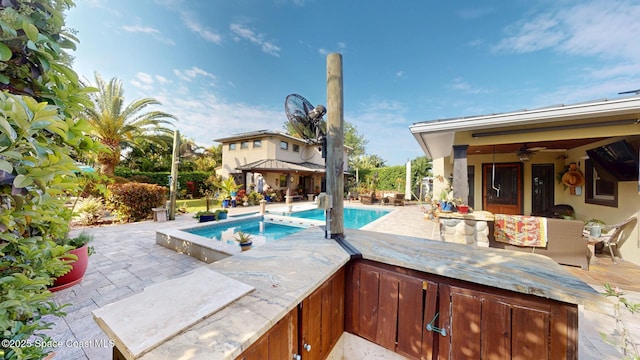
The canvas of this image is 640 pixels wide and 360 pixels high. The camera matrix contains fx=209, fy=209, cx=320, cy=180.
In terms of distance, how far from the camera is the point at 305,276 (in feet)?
5.76

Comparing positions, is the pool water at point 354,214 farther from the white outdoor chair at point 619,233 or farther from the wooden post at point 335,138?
the wooden post at point 335,138

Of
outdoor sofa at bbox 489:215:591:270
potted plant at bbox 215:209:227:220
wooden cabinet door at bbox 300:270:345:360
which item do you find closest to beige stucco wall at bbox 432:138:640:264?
outdoor sofa at bbox 489:215:591:270

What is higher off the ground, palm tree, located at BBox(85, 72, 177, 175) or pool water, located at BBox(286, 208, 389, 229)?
palm tree, located at BBox(85, 72, 177, 175)

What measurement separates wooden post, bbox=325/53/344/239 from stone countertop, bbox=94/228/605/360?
39cm

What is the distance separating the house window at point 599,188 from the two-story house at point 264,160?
41.7 ft

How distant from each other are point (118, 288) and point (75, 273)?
0.81 metres

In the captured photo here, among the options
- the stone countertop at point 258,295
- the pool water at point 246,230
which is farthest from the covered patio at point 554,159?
the pool water at point 246,230

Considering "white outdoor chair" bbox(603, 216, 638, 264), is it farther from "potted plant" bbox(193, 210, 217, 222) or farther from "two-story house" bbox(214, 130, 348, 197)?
"two-story house" bbox(214, 130, 348, 197)

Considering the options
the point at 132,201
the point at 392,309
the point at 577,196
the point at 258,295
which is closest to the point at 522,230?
the point at 392,309

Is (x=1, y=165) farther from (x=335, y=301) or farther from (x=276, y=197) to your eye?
(x=276, y=197)

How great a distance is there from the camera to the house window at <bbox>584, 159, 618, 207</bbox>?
4979 mm

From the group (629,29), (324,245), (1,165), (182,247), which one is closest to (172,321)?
(1,165)

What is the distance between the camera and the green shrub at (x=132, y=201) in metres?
8.57

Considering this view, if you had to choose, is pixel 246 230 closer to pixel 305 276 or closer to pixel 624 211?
pixel 305 276
